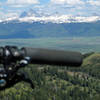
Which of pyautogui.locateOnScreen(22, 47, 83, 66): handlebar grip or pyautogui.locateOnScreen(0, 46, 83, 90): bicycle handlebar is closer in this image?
pyautogui.locateOnScreen(0, 46, 83, 90): bicycle handlebar

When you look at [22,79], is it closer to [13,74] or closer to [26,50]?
[13,74]

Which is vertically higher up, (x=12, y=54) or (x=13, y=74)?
(x=12, y=54)

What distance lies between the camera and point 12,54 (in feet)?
30.0

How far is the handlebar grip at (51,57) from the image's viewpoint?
9.58m

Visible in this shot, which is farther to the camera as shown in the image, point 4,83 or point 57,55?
point 57,55

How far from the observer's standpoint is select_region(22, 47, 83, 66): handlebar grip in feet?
31.4

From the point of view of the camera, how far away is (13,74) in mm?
9312

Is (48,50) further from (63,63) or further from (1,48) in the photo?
(1,48)

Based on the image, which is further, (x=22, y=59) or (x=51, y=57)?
(x=51, y=57)

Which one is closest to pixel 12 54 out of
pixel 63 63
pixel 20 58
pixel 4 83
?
pixel 20 58

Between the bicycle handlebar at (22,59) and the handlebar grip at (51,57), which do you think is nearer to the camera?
the bicycle handlebar at (22,59)

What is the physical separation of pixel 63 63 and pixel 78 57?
0.52m

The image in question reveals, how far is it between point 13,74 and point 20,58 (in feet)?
1.67

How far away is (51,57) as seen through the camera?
9664 millimetres
